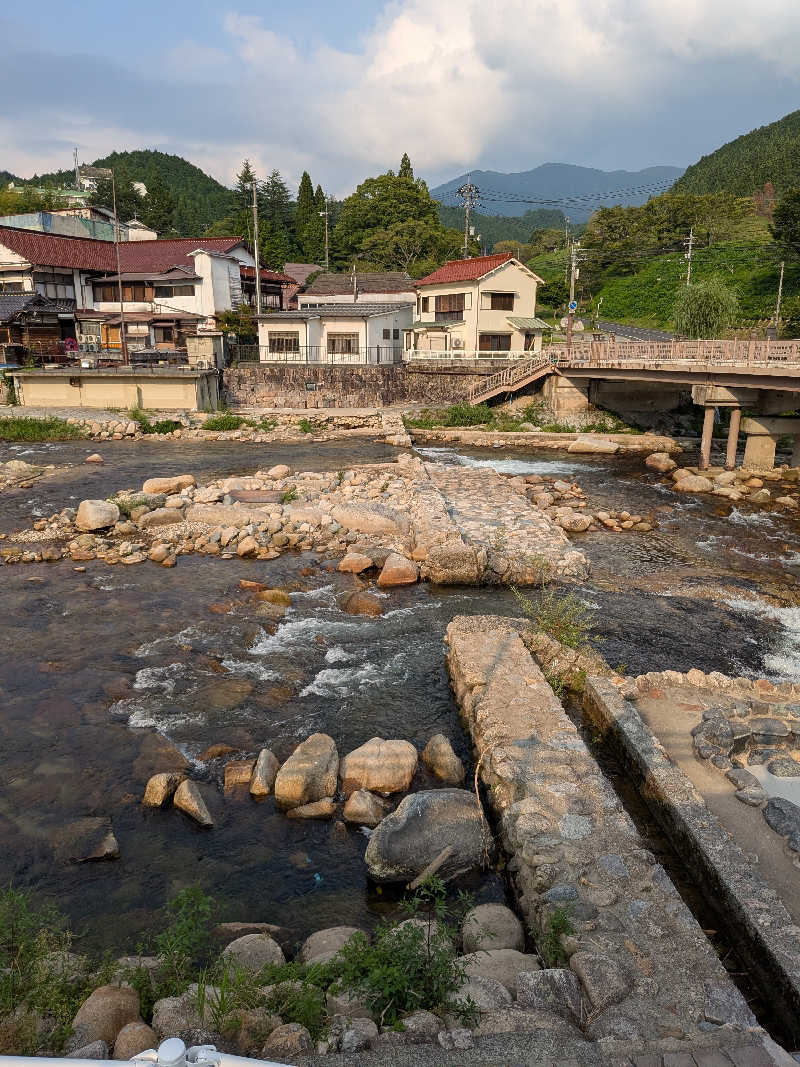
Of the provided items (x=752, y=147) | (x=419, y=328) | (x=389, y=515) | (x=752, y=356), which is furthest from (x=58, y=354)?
(x=752, y=147)

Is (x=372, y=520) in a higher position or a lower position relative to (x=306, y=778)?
higher

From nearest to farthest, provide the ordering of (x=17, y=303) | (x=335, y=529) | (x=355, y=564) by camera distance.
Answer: (x=355, y=564) < (x=335, y=529) < (x=17, y=303)

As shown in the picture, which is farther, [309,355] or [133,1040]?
[309,355]

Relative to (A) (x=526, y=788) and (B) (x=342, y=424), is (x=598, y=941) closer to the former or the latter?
(A) (x=526, y=788)

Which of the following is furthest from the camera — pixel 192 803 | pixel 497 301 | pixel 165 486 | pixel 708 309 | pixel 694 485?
pixel 497 301

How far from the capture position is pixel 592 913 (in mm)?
5805

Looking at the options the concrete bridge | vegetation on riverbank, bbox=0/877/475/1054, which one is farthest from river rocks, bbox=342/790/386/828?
the concrete bridge

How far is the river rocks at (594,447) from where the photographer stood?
33322 mm

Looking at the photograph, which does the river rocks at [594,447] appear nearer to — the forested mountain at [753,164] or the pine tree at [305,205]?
the pine tree at [305,205]

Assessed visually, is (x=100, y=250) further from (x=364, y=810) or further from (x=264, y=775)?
(x=364, y=810)

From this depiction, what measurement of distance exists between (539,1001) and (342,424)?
3423cm

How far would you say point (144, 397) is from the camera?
3825 centimetres

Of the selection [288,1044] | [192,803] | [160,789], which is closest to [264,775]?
[192,803]

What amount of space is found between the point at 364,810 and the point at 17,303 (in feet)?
144
